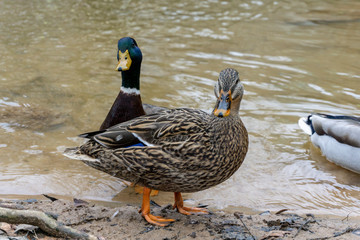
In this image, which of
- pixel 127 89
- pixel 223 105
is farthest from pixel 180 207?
pixel 127 89

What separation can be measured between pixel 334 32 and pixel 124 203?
Answer: 7.75m

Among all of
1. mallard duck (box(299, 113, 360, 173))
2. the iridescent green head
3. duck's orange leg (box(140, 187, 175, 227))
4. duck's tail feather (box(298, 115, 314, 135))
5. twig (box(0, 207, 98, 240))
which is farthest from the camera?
duck's tail feather (box(298, 115, 314, 135))

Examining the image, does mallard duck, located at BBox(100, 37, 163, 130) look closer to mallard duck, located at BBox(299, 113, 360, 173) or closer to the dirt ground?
the dirt ground

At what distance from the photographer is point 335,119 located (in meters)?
6.10

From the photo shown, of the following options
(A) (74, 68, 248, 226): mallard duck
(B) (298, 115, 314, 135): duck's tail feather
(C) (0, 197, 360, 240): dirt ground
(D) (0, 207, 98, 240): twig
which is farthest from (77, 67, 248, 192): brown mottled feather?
(B) (298, 115, 314, 135): duck's tail feather

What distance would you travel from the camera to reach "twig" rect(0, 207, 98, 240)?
3133 mm

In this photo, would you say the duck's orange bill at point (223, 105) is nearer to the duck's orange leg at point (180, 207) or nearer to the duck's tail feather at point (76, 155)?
the duck's orange leg at point (180, 207)

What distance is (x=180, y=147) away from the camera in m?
3.52

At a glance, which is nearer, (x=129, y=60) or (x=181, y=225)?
(x=181, y=225)

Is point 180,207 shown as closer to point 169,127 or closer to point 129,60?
point 169,127

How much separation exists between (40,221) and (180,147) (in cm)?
102

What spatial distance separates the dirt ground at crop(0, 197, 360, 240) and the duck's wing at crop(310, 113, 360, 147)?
5.80 ft

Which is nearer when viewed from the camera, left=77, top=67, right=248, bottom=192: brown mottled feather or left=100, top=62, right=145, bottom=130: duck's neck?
left=77, top=67, right=248, bottom=192: brown mottled feather

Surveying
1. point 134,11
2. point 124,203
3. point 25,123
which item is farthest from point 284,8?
point 124,203
